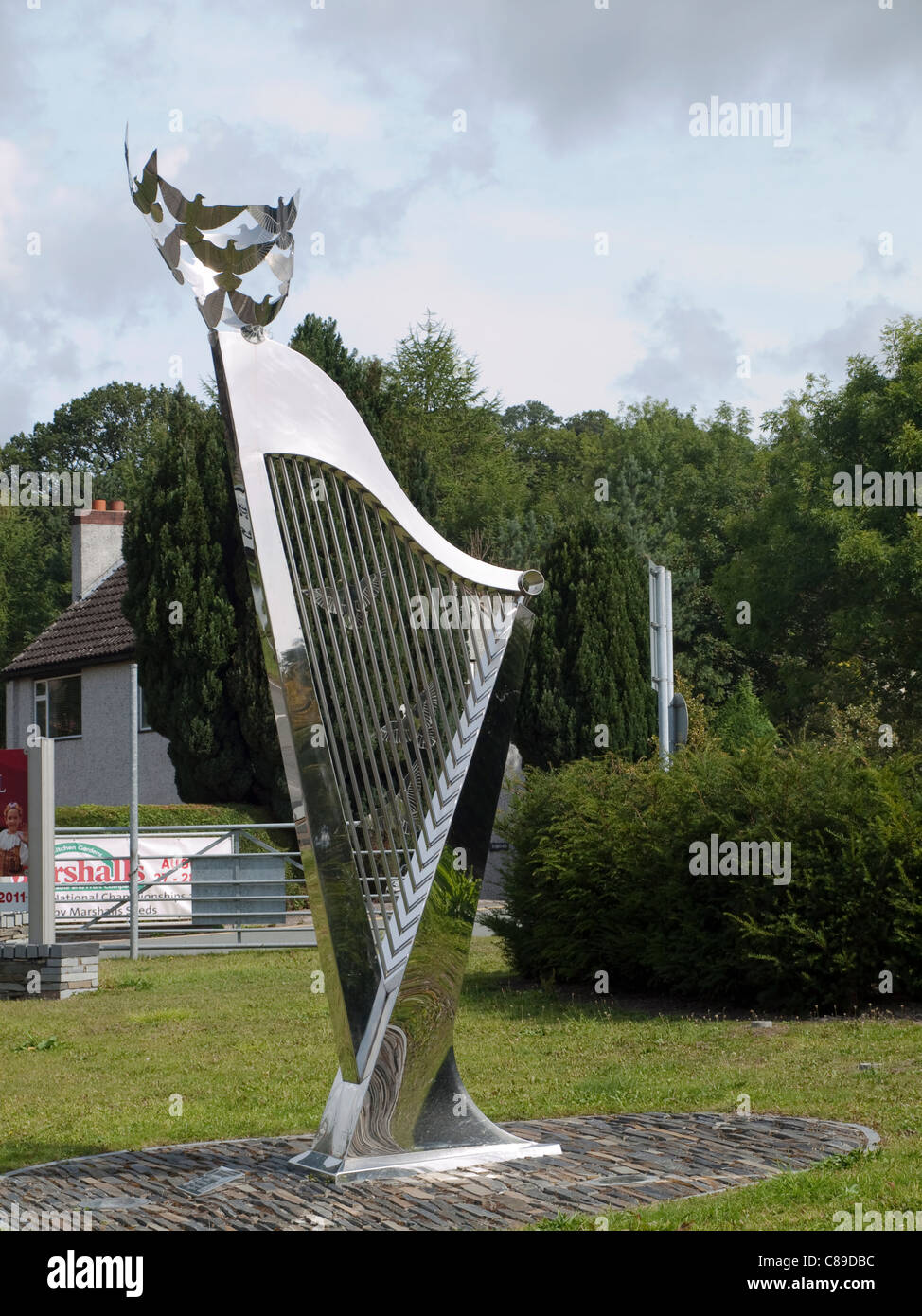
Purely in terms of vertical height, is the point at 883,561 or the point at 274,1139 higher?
the point at 883,561

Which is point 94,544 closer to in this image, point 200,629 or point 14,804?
point 200,629

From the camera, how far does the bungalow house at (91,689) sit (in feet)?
93.2

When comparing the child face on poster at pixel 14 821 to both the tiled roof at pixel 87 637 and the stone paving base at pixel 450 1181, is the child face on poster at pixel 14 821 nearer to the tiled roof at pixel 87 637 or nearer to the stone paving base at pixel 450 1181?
the stone paving base at pixel 450 1181

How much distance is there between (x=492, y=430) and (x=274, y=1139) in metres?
37.8

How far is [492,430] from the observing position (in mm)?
43812

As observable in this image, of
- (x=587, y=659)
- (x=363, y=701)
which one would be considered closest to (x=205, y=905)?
(x=587, y=659)

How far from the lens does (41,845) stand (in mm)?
13672

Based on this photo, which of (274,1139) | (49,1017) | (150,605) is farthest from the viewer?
(150,605)

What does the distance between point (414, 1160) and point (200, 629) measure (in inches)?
683

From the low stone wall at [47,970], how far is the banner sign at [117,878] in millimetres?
3491

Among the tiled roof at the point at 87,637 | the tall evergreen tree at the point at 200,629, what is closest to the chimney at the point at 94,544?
the tiled roof at the point at 87,637

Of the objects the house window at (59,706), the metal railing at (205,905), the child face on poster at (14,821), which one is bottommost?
the metal railing at (205,905)

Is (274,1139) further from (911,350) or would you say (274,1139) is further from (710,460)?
(710,460)

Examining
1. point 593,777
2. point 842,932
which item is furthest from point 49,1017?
point 842,932
